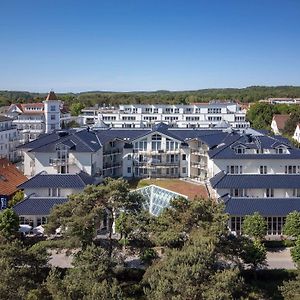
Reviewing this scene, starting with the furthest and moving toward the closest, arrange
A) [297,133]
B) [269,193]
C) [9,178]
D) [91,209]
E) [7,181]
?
[297,133] → [9,178] → [7,181] → [269,193] → [91,209]

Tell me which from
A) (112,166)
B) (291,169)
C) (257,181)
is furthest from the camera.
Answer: (112,166)

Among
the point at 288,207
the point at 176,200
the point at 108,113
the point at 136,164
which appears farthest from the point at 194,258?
the point at 108,113

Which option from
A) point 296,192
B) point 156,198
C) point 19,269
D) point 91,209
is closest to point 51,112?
point 156,198

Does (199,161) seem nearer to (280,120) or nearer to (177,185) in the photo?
(177,185)

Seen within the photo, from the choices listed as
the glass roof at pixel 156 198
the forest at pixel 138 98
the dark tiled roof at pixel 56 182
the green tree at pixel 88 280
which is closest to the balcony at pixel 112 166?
the dark tiled roof at pixel 56 182

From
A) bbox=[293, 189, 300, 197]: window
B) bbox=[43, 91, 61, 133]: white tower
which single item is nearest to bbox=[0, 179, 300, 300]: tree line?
bbox=[293, 189, 300, 197]: window

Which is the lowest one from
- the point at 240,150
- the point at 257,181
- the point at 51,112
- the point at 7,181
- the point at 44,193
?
the point at 44,193
